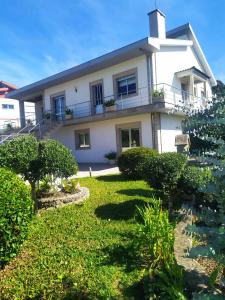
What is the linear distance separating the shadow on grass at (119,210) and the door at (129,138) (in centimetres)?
1009

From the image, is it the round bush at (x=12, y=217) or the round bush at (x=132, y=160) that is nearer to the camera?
the round bush at (x=12, y=217)

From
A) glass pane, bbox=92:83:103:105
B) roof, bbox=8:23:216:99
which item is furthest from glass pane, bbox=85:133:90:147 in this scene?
roof, bbox=8:23:216:99

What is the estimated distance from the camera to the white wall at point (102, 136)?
56.5 ft

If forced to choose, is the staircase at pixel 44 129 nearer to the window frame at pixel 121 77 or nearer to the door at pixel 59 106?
the door at pixel 59 106

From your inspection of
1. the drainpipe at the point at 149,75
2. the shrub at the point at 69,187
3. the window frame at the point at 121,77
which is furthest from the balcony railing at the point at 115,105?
the shrub at the point at 69,187

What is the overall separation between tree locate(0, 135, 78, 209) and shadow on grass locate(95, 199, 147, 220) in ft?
4.28

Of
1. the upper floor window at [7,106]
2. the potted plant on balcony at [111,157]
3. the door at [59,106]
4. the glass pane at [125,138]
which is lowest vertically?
the potted plant on balcony at [111,157]

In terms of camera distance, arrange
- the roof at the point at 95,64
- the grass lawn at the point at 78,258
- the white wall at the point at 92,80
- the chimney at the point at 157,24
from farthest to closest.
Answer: the chimney at the point at 157,24, the white wall at the point at 92,80, the roof at the point at 95,64, the grass lawn at the point at 78,258

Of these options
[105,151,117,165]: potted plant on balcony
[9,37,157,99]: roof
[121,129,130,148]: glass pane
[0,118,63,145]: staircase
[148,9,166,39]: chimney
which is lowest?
[105,151,117,165]: potted plant on balcony

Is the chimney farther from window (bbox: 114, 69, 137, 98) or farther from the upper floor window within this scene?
the upper floor window

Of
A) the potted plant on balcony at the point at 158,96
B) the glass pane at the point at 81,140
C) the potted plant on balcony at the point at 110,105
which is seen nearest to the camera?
the potted plant on balcony at the point at 158,96

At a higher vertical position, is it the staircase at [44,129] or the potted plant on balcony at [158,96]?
the potted plant on balcony at [158,96]

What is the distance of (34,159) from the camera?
24.0 feet

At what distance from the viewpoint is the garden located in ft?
9.09
